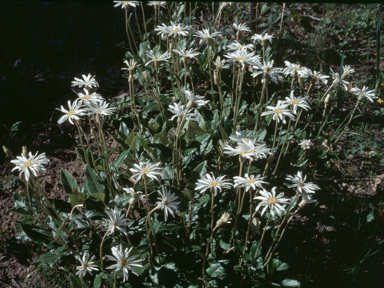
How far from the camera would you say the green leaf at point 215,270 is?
1859 mm

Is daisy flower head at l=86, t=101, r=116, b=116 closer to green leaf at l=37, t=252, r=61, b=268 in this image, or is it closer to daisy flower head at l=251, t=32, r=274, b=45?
green leaf at l=37, t=252, r=61, b=268

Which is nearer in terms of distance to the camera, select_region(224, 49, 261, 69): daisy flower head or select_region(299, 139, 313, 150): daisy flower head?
select_region(224, 49, 261, 69): daisy flower head

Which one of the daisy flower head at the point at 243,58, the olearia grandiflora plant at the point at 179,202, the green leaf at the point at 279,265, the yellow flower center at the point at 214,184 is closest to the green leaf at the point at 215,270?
the olearia grandiflora plant at the point at 179,202

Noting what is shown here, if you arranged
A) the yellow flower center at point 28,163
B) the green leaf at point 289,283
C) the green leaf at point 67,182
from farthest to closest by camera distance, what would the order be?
the green leaf at point 67,182 < the green leaf at point 289,283 < the yellow flower center at point 28,163

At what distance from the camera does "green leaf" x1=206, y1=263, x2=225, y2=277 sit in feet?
6.10

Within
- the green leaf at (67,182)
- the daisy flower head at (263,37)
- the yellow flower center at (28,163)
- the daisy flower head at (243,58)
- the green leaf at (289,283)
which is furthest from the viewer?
the daisy flower head at (263,37)

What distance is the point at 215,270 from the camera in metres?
1.88

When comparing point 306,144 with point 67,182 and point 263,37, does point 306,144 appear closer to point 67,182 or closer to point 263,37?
point 263,37

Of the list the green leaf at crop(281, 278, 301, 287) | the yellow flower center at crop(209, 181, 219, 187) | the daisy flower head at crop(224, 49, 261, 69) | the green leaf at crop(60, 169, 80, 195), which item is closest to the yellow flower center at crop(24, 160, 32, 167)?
the green leaf at crop(60, 169, 80, 195)

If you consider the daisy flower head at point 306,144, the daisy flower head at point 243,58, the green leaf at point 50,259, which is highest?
the daisy flower head at point 243,58

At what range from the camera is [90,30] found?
13.4 feet

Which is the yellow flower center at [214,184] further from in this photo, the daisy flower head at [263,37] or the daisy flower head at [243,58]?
the daisy flower head at [263,37]

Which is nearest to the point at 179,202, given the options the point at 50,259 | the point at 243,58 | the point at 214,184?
the point at 214,184

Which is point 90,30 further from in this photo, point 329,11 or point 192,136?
point 329,11
